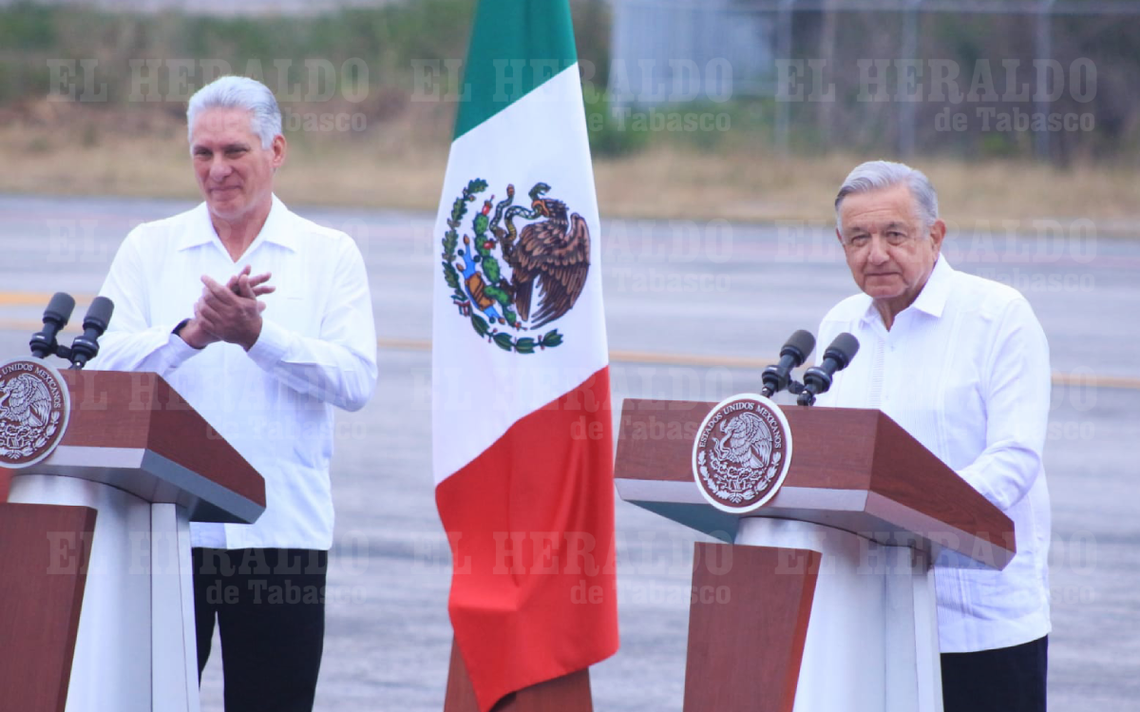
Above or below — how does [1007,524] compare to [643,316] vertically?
below

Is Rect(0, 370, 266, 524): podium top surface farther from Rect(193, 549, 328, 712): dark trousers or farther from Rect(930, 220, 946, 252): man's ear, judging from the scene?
Rect(930, 220, 946, 252): man's ear

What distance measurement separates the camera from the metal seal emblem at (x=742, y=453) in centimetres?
298

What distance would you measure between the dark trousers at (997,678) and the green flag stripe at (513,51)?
1.61 m

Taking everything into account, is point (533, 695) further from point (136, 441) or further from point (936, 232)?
point (936, 232)

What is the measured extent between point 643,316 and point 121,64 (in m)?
20.5

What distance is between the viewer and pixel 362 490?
29.5 ft

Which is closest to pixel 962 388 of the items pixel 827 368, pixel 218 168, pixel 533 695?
pixel 827 368

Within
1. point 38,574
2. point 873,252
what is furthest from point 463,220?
point 38,574

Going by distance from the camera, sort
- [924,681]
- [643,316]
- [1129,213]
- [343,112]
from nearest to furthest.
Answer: [924,681] → [643,316] → [1129,213] → [343,112]

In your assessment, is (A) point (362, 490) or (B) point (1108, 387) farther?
(B) point (1108, 387)

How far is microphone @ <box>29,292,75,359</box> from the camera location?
11.4ft

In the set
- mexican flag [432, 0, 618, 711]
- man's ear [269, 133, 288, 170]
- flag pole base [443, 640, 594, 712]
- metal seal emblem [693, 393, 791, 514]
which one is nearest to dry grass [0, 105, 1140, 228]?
man's ear [269, 133, 288, 170]

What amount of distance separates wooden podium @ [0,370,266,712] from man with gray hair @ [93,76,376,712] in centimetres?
52

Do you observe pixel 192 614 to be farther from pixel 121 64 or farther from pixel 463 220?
pixel 121 64
